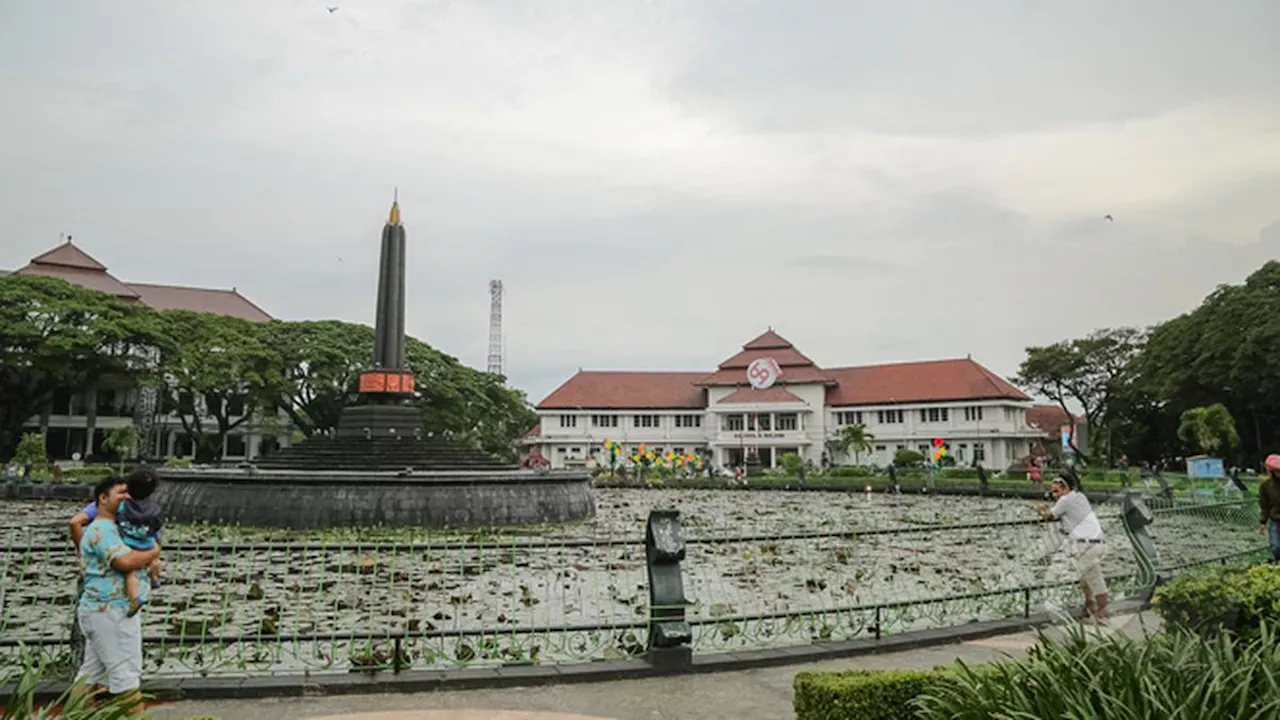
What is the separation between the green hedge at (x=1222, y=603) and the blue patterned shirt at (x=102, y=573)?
629 cm

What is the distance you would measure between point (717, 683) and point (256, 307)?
64.2 metres

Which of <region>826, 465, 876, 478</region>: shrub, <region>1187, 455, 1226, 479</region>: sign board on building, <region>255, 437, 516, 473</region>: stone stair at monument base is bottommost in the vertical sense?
<region>826, 465, 876, 478</region>: shrub

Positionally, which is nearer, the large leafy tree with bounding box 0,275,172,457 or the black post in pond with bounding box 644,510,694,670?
the black post in pond with bounding box 644,510,694,670

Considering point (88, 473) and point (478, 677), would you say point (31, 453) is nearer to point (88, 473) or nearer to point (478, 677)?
point (88, 473)

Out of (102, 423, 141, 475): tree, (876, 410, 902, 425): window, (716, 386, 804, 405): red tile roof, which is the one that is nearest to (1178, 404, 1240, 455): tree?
(876, 410, 902, 425): window

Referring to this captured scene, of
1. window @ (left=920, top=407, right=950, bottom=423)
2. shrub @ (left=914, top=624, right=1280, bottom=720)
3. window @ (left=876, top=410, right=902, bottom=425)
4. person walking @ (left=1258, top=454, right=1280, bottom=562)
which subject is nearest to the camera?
shrub @ (left=914, top=624, right=1280, bottom=720)

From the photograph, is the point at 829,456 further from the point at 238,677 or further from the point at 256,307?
the point at 238,677

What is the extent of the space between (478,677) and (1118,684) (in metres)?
3.99

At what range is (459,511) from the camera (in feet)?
55.4

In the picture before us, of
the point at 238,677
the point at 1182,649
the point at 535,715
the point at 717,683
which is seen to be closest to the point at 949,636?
the point at 717,683

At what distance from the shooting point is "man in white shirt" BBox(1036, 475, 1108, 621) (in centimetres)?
728

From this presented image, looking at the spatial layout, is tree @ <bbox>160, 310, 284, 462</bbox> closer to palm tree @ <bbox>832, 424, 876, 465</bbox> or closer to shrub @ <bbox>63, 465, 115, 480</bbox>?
shrub @ <bbox>63, 465, 115, 480</bbox>

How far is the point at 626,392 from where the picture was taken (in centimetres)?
6788

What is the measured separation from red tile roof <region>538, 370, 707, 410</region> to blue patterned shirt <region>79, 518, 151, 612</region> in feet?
201
